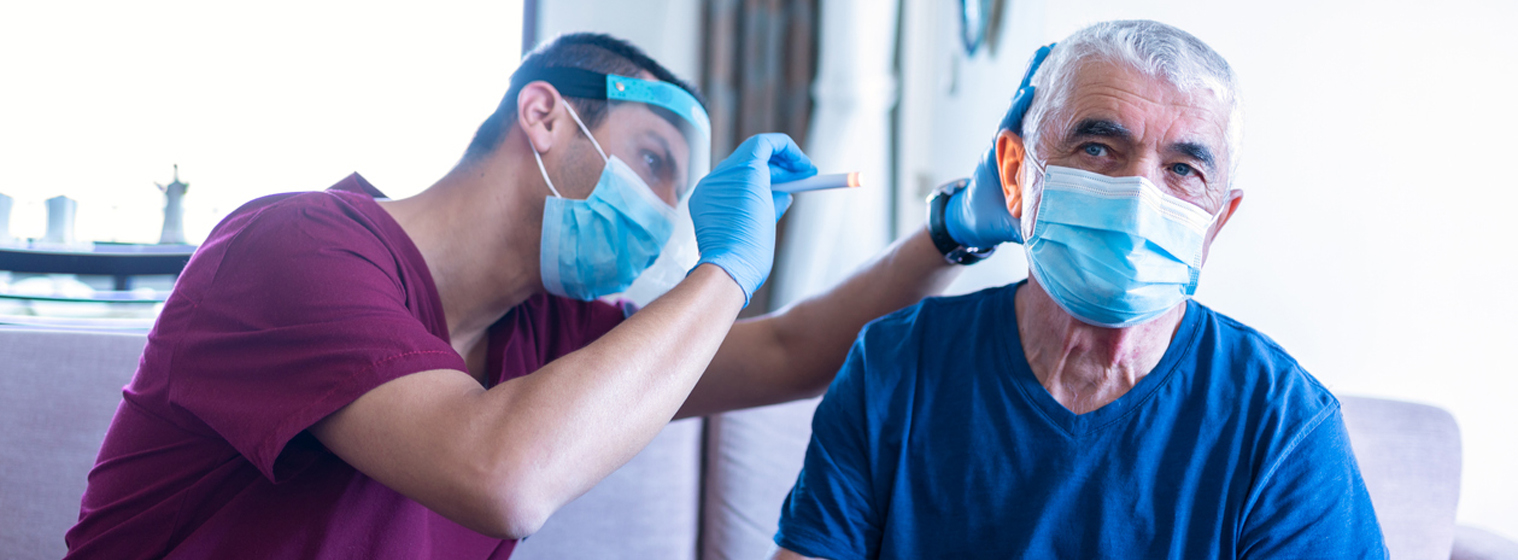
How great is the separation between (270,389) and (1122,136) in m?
0.95

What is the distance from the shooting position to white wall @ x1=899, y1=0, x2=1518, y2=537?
129 centimetres

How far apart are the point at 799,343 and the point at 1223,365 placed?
0.62m

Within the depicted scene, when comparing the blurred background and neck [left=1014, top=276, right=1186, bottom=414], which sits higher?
the blurred background

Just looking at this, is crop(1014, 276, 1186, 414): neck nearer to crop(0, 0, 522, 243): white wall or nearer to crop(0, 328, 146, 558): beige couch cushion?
crop(0, 328, 146, 558): beige couch cushion

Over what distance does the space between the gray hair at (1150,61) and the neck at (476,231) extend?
719mm

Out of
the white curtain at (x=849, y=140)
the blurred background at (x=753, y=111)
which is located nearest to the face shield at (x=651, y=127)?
the blurred background at (x=753, y=111)

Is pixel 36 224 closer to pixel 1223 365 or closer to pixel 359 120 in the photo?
pixel 359 120

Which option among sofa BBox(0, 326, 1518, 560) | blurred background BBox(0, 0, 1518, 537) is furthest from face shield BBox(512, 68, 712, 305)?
blurred background BBox(0, 0, 1518, 537)

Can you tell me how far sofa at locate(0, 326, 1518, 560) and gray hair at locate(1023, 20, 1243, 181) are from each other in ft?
2.72

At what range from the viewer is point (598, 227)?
118 centimetres

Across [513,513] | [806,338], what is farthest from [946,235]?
[513,513]

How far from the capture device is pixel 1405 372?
1444mm

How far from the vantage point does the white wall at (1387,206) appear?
1.29m

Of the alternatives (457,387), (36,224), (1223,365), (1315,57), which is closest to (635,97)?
(457,387)
